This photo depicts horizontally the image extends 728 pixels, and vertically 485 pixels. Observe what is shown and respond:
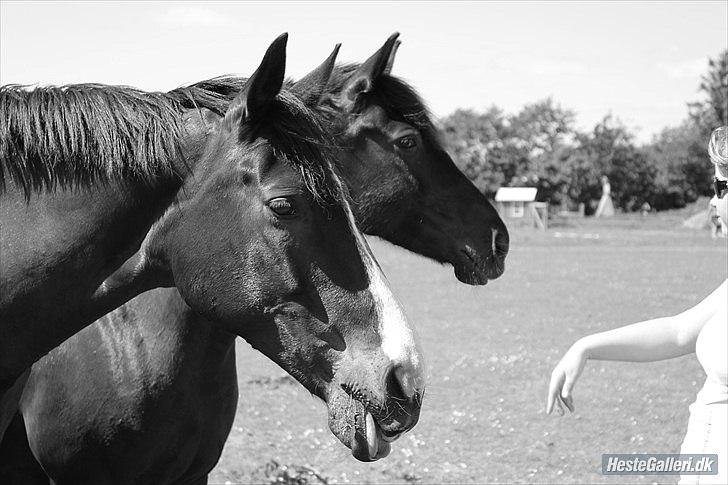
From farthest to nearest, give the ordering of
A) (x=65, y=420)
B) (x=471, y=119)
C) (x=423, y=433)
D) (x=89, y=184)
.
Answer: (x=471, y=119)
(x=423, y=433)
(x=65, y=420)
(x=89, y=184)

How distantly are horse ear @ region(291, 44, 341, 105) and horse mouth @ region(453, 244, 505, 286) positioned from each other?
1544 millimetres

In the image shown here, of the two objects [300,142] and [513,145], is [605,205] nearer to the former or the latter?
[513,145]

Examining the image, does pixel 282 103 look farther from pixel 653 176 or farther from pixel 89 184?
pixel 653 176

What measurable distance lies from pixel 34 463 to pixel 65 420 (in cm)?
38

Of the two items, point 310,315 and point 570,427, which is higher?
point 310,315

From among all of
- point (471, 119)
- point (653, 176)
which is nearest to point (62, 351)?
point (471, 119)

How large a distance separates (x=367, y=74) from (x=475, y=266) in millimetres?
1332

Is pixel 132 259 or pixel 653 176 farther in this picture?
pixel 653 176

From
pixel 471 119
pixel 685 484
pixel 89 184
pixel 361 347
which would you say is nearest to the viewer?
pixel 361 347

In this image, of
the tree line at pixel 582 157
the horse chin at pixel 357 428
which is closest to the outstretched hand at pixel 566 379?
the horse chin at pixel 357 428

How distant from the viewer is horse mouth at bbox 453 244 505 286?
201 inches

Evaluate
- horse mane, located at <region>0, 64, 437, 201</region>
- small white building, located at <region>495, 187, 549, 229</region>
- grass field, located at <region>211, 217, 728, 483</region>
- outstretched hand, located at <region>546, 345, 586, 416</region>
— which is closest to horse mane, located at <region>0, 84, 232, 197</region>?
horse mane, located at <region>0, 64, 437, 201</region>

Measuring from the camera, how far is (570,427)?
8.95m

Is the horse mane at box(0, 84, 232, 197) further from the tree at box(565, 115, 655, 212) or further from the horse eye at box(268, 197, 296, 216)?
the tree at box(565, 115, 655, 212)
